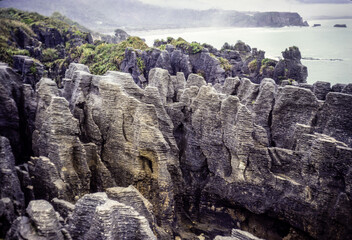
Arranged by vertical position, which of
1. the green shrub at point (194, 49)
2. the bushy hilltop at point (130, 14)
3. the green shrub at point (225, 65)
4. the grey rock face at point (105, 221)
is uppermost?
the bushy hilltop at point (130, 14)

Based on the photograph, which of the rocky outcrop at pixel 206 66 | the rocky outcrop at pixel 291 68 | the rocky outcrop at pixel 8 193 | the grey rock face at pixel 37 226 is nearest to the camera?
the grey rock face at pixel 37 226

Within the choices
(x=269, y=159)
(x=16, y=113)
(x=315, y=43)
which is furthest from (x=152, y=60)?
(x=269, y=159)

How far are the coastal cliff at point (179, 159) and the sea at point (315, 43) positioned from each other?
1727cm

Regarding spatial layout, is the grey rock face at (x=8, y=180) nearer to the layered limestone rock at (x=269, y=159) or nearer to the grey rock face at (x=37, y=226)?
the grey rock face at (x=37, y=226)

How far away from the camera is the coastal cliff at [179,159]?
12.0 m

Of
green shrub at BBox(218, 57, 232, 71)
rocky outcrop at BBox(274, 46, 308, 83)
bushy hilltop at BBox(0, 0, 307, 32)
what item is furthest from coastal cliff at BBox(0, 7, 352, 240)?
bushy hilltop at BBox(0, 0, 307, 32)

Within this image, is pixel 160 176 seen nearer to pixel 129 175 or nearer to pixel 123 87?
pixel 129 175

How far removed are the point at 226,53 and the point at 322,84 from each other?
1524 inches

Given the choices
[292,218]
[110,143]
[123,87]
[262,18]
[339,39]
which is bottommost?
[292,218]

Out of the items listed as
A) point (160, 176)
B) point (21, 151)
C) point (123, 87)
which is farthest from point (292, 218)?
point (21, 151)

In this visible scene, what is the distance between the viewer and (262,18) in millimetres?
64062

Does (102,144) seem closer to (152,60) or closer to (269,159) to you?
(269,159)

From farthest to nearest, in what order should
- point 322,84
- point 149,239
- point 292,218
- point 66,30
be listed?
point 66,30, point 322,84, point 292,218, point 149,239

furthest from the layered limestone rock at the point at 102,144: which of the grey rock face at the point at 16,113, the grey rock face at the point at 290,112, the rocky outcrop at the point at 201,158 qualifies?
the grey rock face at the point at 290,112
